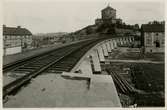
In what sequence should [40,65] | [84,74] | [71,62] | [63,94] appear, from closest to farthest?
[63,94]
[84,74]
[40,65]
[71,62]

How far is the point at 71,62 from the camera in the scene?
3.58 metres

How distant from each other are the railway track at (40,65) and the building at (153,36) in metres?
1.29

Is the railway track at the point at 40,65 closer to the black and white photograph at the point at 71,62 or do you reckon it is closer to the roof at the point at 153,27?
the black and white photograph at the point at 71,62

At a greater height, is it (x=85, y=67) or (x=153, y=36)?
(x=153, y=36)

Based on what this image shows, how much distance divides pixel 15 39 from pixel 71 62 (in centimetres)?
105

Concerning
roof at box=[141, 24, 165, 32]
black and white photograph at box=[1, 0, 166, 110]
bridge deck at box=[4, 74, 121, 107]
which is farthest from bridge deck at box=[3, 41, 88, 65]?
roof at box=[141, 24, 165, 32]

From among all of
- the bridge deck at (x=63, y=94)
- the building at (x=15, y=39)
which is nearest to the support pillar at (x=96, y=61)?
the bridge deck at (x=63, y=94)

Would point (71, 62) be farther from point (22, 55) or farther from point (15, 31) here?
point (15, 31)

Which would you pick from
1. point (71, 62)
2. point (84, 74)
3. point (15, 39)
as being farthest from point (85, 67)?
point (15, 39)

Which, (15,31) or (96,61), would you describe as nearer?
(15,31)

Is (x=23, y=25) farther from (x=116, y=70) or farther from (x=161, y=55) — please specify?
A: (x=161, y=55)

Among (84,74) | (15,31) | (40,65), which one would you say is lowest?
(84,74)

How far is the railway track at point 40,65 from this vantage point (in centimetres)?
283

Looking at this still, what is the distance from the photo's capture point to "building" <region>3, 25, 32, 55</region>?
299 cm
